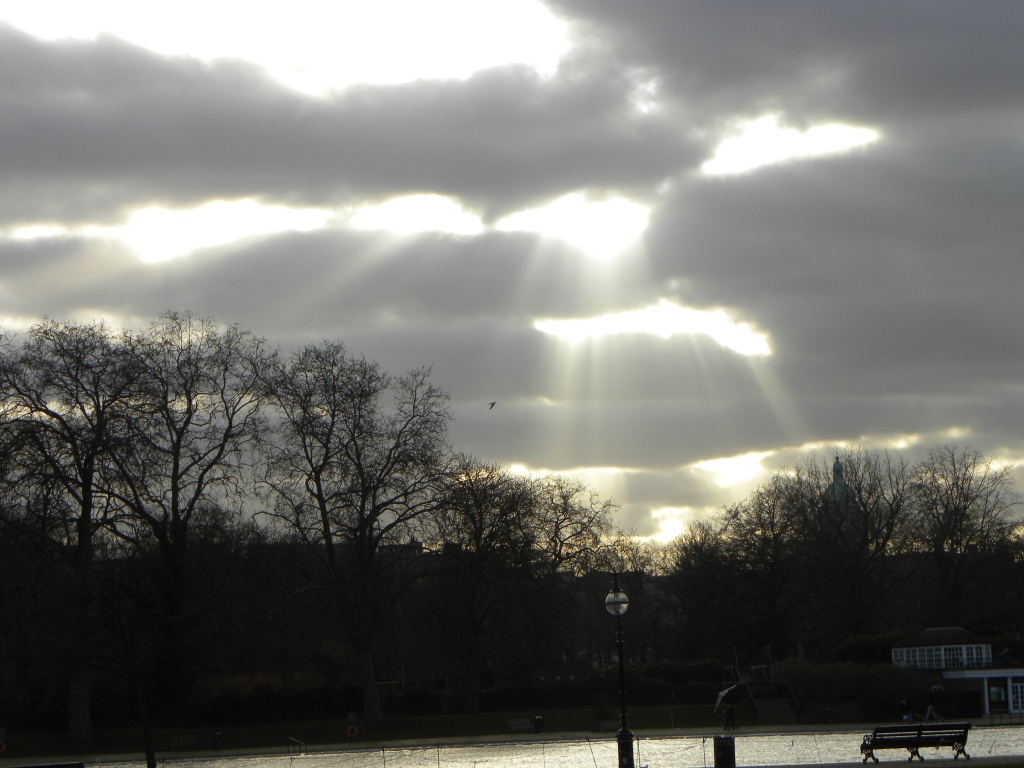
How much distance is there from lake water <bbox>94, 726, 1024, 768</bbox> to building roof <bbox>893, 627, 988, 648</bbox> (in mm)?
17021

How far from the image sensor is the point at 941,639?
213 ft

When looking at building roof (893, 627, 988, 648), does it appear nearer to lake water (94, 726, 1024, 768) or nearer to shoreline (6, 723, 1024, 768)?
shoreline (6, 723, 1024, 768)

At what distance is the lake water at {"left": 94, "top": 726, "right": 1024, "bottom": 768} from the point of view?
109 ft

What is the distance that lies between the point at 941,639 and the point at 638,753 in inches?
1386

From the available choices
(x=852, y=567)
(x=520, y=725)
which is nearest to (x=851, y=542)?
(x=852, y=567)

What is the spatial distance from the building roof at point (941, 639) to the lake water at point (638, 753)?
670 inches

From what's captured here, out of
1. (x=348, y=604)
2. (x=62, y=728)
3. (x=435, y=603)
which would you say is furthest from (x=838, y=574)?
(x=62, y=728)

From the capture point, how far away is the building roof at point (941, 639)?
211ft

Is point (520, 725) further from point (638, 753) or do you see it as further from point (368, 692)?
point (638, 753)

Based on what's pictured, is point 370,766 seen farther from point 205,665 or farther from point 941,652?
point 941,652

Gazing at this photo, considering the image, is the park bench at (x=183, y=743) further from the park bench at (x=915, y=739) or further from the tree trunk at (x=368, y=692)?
the park bench at (x=915, y=739)

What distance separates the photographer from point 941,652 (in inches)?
2542

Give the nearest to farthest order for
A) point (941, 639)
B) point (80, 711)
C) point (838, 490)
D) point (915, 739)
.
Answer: point (915, 739) < point (80, 711) < point (941, 639) < point (838, 490)

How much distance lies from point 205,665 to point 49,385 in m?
14.7
